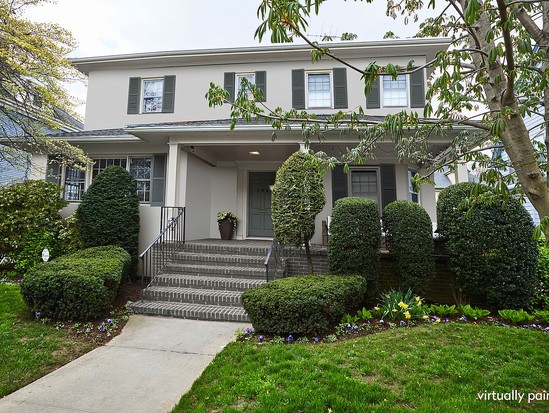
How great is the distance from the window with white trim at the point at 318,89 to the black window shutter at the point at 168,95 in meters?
4.39

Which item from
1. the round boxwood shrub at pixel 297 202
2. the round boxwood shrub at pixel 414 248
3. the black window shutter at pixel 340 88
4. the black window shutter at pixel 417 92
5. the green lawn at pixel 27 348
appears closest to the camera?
the green lawn at pixel 27 348

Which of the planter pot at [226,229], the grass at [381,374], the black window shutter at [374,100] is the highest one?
the black window shutter at [374,100]

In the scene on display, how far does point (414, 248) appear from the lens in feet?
16.7

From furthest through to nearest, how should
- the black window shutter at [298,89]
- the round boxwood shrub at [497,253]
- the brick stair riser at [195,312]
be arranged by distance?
the black window shutter at [298,89] → the brick stair riser at [195,312] → the round boxwood shrub at [497,253]

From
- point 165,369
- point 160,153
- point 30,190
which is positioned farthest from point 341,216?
point 30,190

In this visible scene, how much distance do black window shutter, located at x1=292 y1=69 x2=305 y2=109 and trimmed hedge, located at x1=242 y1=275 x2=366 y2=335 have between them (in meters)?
6.40

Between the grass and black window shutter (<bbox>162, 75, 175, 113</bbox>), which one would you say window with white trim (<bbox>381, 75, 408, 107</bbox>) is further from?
the grass

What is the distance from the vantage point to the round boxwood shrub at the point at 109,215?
22.1 ft

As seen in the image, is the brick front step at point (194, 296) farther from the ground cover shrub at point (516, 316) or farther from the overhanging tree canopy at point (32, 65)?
the overhanging tree canopy at point (32, 65)

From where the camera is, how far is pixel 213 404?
263 cm

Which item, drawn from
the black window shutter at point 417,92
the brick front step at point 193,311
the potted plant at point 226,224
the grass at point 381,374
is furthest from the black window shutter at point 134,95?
the grass at point 381,374

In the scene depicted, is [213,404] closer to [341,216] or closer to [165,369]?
[165,369]

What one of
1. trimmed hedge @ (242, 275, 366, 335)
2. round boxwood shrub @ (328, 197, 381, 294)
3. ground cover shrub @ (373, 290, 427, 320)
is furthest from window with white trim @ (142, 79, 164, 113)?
ground cover shrub @ (373, 290, 427, 320)

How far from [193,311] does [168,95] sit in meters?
7.50
